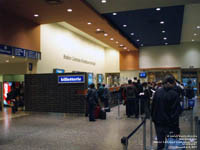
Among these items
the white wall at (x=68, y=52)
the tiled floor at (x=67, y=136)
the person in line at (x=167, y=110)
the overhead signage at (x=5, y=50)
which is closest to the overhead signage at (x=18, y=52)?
the overhead signage at (x=5, y=50)

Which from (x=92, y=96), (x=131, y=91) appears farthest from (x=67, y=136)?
(x=131, y=91)

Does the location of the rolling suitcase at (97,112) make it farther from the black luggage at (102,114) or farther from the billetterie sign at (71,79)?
the billetterie sign at (71,79)

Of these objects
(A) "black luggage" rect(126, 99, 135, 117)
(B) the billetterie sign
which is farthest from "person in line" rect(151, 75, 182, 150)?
(B) the billetterie sign

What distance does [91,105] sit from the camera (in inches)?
331

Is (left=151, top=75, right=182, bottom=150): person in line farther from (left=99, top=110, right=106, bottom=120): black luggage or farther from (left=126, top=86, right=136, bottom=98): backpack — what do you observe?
(left=126, top=86, right=136, bottom=98): backpack

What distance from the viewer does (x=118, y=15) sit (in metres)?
11.7

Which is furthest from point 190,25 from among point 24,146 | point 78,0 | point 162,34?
point 24,146

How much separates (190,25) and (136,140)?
38.6ft

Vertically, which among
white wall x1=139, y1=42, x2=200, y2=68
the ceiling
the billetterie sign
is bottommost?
the billetterie sign

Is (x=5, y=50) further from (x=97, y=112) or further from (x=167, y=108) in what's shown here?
(x=167, y=108)

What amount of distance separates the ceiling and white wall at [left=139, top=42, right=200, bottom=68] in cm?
399

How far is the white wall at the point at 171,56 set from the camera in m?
20.4

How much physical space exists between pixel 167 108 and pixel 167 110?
3 cm

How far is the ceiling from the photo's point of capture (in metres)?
9.32
